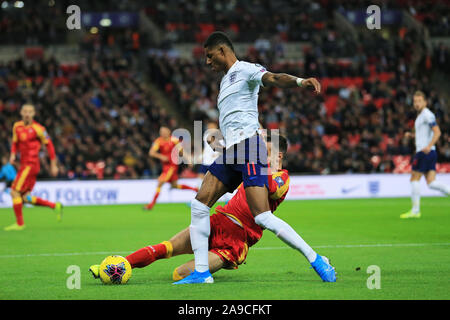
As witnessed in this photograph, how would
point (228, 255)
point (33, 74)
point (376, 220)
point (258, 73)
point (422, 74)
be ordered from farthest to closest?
point (422, 74) < point (33, 74) < point (376, 220) < point (228, 255) < point (258, 73)

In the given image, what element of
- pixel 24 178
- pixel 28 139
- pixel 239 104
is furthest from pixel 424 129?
pixel 239 104

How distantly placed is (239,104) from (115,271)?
6.47 ft

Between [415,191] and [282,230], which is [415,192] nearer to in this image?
[415,191]

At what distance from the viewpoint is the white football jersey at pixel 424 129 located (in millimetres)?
14352

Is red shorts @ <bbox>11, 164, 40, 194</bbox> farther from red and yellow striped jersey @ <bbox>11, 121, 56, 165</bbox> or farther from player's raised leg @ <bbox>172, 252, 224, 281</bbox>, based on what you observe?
player's raised leg @ <bbox>172, 252, 224, 281</bbox>

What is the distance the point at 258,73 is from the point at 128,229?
293 inches

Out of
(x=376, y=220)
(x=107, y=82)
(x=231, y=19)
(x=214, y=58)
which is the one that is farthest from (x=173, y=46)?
(x=214, y=58)

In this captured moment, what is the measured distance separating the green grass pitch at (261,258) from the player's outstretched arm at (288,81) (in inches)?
69.3

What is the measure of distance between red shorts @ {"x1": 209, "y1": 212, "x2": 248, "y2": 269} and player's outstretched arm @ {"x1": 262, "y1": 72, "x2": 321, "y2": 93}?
5.05ft

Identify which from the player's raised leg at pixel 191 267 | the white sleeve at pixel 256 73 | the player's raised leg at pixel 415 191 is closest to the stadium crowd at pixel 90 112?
the player's raised leg at pixel 415 191

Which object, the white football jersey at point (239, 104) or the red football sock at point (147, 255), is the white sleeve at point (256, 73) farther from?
the red football sock at point (147, 255)

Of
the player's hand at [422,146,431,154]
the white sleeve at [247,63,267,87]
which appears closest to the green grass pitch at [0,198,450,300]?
the player's hand at [422,146,431,154]

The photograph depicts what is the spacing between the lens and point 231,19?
34188 millimetres

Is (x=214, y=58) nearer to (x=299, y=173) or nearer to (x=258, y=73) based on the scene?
(x=258, y=73)
